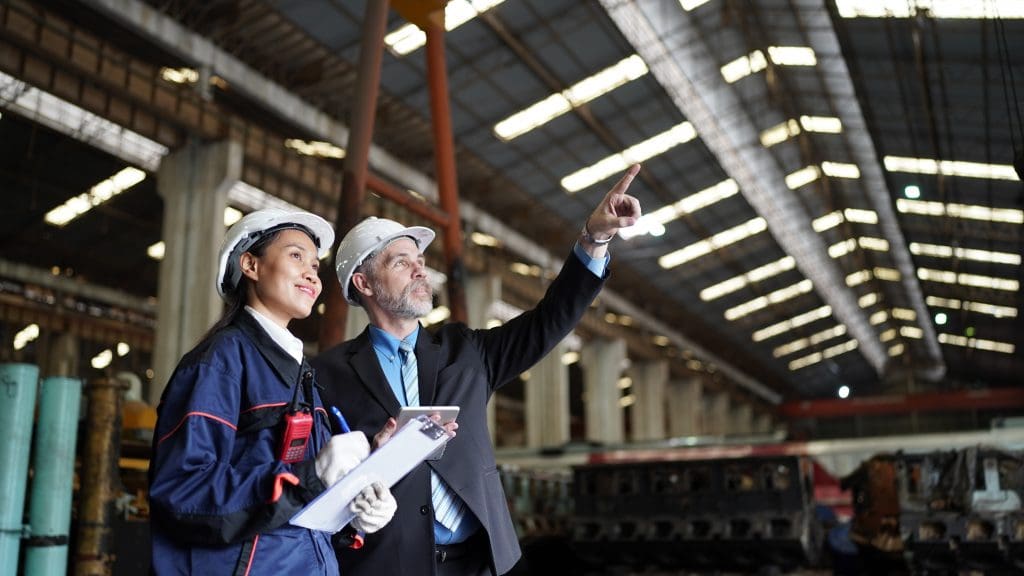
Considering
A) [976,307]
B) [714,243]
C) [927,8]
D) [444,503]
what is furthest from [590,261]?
[976,307]

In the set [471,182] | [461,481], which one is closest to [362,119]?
[461,481]

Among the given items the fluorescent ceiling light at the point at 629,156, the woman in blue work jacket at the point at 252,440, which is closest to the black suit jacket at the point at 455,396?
the woman in blue work jacket at the point at 252,440

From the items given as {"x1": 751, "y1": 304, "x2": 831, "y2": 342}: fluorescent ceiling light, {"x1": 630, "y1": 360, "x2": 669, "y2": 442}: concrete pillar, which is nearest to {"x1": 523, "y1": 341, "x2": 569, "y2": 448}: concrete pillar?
{"x1": 630, "y1": 360, "x2": 669, "y2": 442}: concrete pillar

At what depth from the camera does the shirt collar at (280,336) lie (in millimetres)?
2785

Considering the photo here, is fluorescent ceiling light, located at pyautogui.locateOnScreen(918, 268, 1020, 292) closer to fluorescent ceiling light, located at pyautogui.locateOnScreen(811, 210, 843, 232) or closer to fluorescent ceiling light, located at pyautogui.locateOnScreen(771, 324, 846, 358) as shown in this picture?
fluorescent ceiling light, located at pyautogui.locateOnScreen(811, 210, 843, 232)

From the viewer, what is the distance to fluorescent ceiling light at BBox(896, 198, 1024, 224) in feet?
82.3

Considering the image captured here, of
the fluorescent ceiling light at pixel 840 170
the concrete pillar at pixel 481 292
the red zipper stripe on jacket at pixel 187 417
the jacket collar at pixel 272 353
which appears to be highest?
the fluorescent ceiling light at pixel 840 170

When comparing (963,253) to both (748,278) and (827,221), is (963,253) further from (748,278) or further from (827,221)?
(748,278)

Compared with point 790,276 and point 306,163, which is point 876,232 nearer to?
point 790,276

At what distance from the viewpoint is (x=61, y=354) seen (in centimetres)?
2730

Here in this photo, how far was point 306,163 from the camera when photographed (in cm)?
2000

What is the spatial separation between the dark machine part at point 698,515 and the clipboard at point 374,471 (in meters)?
11.4

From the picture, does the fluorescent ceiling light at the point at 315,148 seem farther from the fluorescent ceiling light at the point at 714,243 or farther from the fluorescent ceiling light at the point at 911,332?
the fluorescent ceiling light at the point at 911,332

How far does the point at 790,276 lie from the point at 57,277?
24610mm
